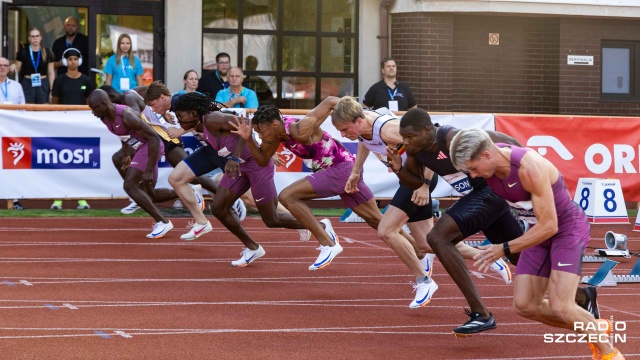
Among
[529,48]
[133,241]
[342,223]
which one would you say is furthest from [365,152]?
[529,48]

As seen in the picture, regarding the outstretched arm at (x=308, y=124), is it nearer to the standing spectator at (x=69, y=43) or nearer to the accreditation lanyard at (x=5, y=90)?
the accreditation lanyard at (x=5, y=90)

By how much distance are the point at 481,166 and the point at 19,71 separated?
1303cm

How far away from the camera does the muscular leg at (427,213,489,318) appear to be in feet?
27.5

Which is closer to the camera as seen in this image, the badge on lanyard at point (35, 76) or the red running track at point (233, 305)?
the red running track at point (233, 305)

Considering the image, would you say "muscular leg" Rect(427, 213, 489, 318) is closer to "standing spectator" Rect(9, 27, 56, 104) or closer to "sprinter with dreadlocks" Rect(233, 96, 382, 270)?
"sprinter with dreadlocks" Rect(233, 96, 382, 270)

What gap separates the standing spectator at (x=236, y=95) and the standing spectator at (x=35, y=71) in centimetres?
300

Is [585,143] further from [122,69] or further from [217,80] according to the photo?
[122,69]

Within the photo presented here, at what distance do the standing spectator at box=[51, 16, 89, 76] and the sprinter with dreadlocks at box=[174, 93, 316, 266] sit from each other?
7511mm

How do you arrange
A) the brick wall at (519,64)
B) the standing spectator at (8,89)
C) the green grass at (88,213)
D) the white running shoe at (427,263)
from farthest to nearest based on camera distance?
the brick wall at (519,64) → the standing spectator at (8,89) → the green grass at (88,213) → the white running shoe at (427,263)

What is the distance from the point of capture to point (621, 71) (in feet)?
74.5

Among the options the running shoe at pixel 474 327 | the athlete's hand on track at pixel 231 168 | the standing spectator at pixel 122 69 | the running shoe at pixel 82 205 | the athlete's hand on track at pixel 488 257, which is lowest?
the running shoe at pixel 82 205

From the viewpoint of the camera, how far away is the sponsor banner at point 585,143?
1783 centimetres

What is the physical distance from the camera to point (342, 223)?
1638 centimetres

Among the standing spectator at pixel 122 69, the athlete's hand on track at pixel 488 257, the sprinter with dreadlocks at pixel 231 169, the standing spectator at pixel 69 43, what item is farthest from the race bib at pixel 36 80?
the athlete's hand on track at pixel 488 257
